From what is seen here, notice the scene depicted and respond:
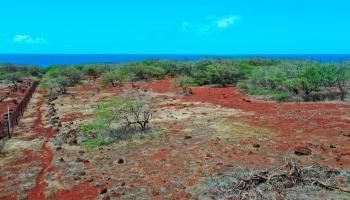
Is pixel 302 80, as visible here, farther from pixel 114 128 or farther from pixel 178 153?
pixel 178 153

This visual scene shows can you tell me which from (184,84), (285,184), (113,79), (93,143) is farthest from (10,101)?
(285,184)

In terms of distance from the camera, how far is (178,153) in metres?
17.8

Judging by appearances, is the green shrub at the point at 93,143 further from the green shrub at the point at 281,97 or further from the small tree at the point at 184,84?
the small tree at the point at 184,84

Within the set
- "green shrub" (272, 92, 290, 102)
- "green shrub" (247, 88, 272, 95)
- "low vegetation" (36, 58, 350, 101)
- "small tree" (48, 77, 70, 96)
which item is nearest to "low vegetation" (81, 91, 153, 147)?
"green shrub" (272, 92, 290, 102)

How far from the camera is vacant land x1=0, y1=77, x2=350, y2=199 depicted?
13.8 m

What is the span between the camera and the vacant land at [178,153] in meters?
13.8

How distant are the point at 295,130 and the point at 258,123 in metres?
2.68

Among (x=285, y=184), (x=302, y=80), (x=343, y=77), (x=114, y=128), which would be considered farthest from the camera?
(x=302, y=80)

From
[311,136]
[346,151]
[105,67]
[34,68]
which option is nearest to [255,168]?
[346,151]

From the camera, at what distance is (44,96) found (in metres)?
42.9

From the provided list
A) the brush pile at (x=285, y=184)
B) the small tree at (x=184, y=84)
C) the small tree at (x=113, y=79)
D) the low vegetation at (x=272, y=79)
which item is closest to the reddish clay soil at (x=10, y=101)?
the low vegetation at (x=272, y=79)

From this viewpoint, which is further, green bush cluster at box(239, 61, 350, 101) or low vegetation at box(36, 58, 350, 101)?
low vegetation at box(36, 58, 350, 101)

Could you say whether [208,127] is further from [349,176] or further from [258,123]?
[349,176]

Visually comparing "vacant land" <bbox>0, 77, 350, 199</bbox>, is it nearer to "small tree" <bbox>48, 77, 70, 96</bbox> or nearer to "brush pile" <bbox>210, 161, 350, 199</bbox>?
"brush pile" <bbox>210, 161, 350, 199</bbox>
